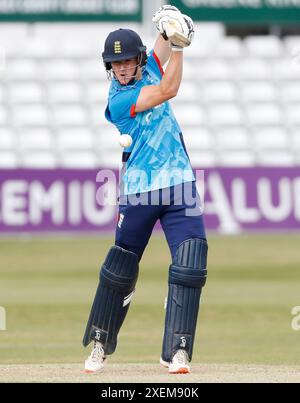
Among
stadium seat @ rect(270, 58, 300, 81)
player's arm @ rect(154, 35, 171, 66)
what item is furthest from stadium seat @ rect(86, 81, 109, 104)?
player's arm @ rect(154, 35, 171, 66)

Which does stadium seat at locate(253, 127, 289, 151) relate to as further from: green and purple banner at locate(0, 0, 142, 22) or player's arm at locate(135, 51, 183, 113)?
player's arm at locate(135, 51, 183, 113)

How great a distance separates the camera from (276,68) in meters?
22.9

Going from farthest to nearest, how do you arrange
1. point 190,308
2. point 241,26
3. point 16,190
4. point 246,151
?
1. point 241,26
2. point 246,151
3. point 16,190
4. point 190,308

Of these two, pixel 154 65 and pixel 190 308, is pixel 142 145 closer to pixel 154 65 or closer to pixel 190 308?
pixel 154 65

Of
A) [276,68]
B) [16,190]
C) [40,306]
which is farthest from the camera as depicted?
[276,68]

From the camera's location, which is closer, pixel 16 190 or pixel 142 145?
pixel 142 145

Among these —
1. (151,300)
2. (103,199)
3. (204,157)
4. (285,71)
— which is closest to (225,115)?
(204,157)

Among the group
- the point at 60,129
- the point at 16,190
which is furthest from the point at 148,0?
the point at 16,190

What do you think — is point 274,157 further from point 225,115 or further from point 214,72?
point 214,72

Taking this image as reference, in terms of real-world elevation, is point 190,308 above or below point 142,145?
below

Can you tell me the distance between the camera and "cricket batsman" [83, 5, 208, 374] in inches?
266

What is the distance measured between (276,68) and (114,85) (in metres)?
16.3

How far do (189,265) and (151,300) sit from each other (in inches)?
226

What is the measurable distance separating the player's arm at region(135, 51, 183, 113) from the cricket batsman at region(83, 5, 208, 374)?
0.02 meters
